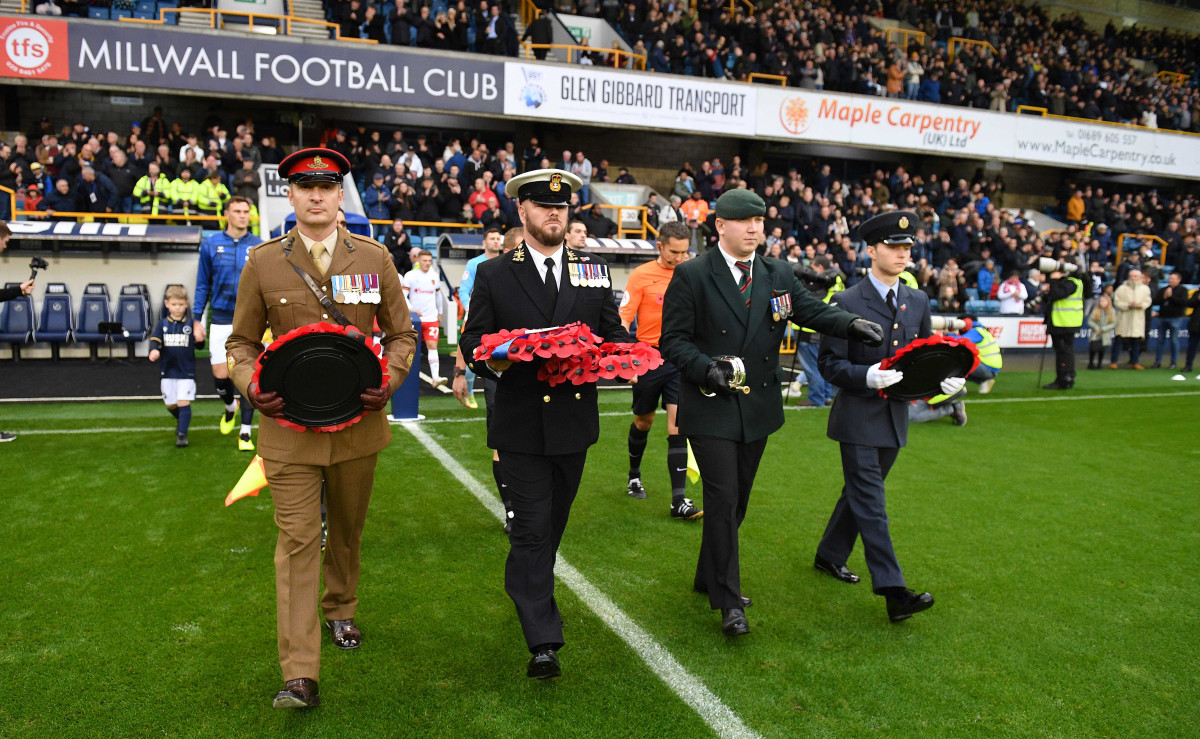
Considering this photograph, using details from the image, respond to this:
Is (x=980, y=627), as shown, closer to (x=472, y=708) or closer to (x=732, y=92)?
(x=472, y=708)

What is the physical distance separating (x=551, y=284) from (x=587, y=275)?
173 millimetres

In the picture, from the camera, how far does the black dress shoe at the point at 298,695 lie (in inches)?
139

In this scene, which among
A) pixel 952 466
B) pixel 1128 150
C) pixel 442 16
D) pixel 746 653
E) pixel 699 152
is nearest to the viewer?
pixel 746 653

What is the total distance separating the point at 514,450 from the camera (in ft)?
13.1

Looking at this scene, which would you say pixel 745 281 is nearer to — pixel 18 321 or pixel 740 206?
pixel 740 206

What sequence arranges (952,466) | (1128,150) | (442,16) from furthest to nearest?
(1128,150)
(442,16)
(952,466)

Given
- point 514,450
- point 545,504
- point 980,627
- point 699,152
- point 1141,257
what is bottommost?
point 980,627

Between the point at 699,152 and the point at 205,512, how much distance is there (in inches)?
976

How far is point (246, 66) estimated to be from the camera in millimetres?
19859

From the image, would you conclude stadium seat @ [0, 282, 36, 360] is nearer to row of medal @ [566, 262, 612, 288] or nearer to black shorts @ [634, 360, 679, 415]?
black shorts @ [634, 360, 679, 415]

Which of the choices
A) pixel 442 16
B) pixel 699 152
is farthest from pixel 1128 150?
pixel 442 16

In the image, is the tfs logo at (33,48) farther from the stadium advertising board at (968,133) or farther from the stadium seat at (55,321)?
the stadium advertising board at (968,133)

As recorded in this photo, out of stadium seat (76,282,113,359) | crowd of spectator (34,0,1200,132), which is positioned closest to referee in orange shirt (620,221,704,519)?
stadium seat (76,282,113,359)

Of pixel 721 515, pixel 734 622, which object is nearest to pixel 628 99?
pixel 721 515
